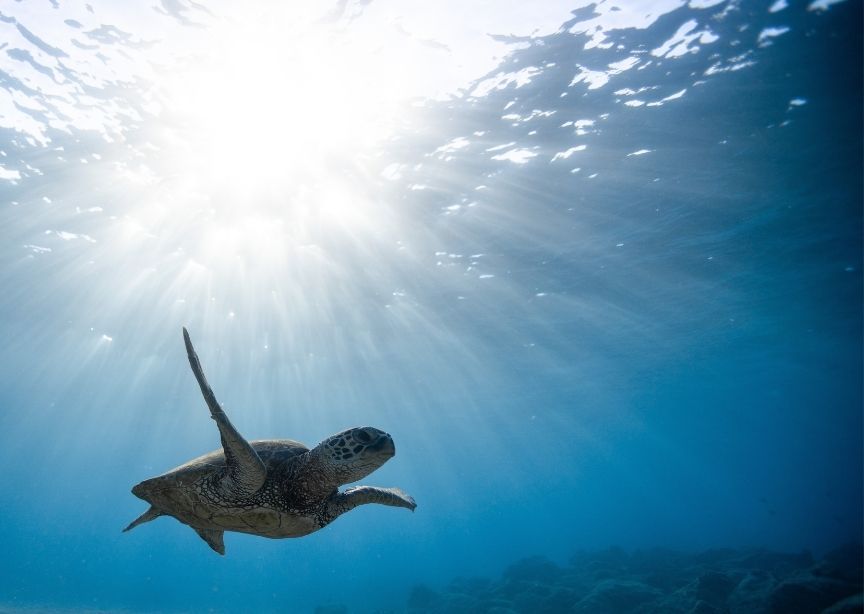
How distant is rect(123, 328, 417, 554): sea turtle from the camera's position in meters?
3.51

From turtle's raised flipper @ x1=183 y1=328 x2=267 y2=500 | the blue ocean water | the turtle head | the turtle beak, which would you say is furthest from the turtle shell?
the blue ocean water

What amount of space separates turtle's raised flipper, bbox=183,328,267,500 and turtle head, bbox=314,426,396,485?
22.7 inches

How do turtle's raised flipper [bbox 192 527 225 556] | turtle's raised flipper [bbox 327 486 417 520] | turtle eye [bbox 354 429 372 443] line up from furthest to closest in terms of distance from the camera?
turtle's raised flipper [bbox 192 527 225 556] → turtle's raised flipper [bbox 327 486 417 520] → turtle eye [bbox 354 429 372 443]

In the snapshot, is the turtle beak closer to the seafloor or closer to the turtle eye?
the turtle eye

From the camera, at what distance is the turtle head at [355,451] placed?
11.3ft

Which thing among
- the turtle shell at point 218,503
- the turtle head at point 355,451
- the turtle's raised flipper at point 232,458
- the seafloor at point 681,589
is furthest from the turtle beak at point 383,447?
the seafloor at point 681,589

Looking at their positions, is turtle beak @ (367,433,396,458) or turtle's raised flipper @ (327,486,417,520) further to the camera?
turtle's raised flipper @ (327,486,417,520)

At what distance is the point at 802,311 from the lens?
25.2 metres

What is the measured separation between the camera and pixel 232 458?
3.54m

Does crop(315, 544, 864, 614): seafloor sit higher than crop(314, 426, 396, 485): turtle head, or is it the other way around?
crop(314, 426, 396, 485): turtle head

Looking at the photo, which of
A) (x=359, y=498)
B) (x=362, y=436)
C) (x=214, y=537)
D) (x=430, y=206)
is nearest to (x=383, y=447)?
(x=362, y=436)

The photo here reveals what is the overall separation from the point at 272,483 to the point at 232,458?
74 cm

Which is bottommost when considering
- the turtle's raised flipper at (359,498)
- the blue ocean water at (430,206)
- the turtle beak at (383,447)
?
the turtle's raised flipper at (359,498)

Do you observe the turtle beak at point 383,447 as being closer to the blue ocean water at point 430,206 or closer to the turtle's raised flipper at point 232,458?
the turtle's raised flipper at point 232,458
